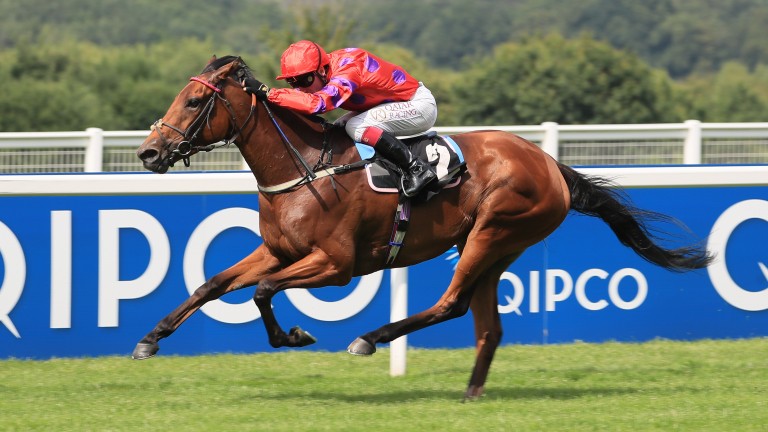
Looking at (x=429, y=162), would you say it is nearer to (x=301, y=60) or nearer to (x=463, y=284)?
(x=463, y=284)

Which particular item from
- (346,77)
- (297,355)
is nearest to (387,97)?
(346,77)

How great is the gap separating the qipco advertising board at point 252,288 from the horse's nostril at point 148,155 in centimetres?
178

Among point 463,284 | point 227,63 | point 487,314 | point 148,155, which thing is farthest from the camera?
point 487,314

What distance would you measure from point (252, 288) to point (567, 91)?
19.7 meters

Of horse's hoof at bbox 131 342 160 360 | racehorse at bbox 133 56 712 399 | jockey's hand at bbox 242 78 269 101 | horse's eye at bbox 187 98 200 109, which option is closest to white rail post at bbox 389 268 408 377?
racehorse at bbox 133 56 712 399

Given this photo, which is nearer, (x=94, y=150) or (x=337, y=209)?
(x=337, y=209)

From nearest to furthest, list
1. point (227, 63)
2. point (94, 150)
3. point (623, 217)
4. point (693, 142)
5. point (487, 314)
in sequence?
point (227, 63)
point (487, 314)
point (623, 217)
point (94, 150)
point (693, 142)

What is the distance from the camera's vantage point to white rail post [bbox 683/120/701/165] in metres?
10.3

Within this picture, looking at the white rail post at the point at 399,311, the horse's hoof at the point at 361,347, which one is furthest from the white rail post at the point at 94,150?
the horse's hoof at the point at 361,347

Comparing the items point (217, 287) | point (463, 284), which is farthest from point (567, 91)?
point (217, 287)

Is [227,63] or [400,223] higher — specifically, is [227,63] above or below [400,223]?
above

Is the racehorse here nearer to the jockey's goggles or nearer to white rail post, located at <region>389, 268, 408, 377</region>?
the jockey's goggles

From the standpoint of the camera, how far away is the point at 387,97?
660cm

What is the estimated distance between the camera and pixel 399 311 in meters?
7.38
